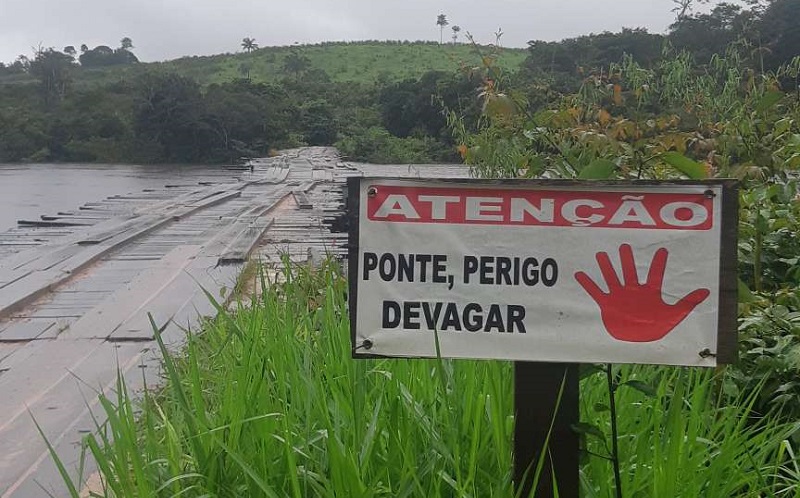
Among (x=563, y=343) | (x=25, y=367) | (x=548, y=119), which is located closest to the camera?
(x=563, y=343)

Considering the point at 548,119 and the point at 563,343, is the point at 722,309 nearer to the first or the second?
the point at 563,343

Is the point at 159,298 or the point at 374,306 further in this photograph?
the point at 159,298

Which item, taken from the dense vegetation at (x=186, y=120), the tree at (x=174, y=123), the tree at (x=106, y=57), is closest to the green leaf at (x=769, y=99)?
the dense vegetation at (x=186, y=120)

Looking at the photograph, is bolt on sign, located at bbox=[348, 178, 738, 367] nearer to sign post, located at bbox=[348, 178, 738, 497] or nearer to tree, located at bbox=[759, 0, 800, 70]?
sign post, located at bbox=[348, 178, 738, 497]

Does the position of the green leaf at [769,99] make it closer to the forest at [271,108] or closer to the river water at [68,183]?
the forest at [271,108]

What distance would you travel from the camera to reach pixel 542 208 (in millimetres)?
1647

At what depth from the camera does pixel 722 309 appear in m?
1.64

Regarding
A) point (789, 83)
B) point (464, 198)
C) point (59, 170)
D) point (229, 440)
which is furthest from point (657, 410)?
point (59, 170)

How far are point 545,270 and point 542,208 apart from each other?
12 centimetres

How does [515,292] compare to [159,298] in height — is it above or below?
above

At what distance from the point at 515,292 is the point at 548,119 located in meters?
1.36

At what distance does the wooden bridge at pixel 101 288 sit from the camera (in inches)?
147

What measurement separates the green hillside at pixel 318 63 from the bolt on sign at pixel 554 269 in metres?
38.5

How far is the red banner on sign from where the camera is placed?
5.36ft
